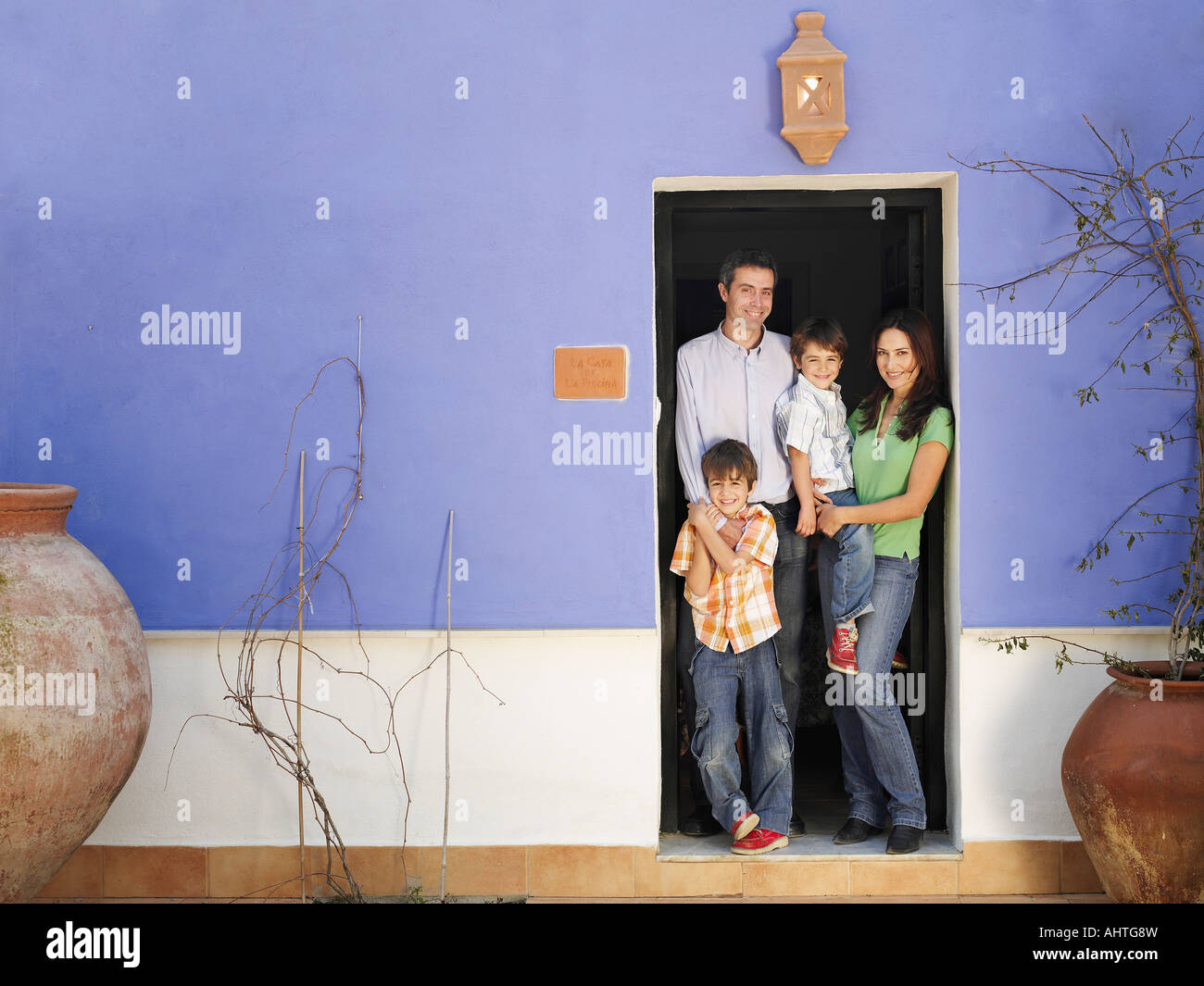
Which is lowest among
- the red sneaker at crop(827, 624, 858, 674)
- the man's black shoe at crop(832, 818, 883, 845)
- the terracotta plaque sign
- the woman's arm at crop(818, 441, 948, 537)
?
the man's black shoe at crop(832, 818, 883, 845)

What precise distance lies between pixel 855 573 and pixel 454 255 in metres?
1.68

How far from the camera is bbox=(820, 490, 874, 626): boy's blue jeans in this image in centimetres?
355

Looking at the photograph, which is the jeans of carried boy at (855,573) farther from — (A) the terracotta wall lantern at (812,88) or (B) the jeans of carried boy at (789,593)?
(A) the terracotta wall lantern at (812,88)

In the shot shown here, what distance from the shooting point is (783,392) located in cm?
368

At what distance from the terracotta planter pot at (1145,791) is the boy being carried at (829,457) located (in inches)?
30.8

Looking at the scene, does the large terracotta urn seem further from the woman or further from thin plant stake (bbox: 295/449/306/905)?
the woman

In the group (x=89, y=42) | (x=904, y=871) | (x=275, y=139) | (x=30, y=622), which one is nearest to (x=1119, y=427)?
(x=904, y=871)

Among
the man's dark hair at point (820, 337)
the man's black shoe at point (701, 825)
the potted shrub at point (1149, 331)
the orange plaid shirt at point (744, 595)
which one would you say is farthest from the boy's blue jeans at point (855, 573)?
the man's black shoe at point (701, 825)

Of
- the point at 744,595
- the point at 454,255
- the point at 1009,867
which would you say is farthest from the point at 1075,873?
the point at 454,255

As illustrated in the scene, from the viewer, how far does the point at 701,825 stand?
3.70 m

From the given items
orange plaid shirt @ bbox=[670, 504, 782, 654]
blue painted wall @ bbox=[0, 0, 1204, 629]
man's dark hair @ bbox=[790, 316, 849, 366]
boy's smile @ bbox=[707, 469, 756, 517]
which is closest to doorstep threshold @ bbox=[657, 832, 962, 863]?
orange plaid shirt @ bbox=[670, 504, 782, 654]

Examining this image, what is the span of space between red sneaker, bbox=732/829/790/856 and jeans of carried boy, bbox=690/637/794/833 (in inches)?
1.4
